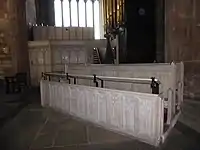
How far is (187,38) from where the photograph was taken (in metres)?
6.12

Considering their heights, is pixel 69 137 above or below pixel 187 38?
below

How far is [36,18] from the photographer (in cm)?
1330

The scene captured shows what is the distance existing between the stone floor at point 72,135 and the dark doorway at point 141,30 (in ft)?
12.0

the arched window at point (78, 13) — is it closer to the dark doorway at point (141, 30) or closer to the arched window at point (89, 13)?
the arched window at point (89, 13)

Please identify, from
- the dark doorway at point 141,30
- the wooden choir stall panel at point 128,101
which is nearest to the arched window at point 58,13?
the dark doorway at point 141,30

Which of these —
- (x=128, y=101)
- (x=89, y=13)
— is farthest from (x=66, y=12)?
(x=128, y=101)

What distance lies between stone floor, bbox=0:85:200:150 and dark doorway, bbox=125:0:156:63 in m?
3.65

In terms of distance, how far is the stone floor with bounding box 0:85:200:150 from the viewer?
2996 mm

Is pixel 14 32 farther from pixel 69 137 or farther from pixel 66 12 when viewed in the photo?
pixel 66 12

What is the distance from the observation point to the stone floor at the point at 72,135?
300cm

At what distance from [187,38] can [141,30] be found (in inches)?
83.7

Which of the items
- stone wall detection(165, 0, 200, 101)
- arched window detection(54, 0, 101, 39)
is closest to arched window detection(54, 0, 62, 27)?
arched window detection(54, 0, 101, 39)

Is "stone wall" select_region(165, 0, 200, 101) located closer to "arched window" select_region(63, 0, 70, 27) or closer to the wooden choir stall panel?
the wooden choir stall panel

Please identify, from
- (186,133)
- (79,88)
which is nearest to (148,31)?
(79,88)
